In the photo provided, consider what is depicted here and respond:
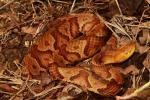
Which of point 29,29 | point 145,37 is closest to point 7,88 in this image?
point 29,29

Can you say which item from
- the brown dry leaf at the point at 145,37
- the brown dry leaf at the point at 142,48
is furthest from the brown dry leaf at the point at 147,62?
the brown dry leaf at the point at 145,37

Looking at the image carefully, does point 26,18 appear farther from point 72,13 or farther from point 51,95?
point 51,95

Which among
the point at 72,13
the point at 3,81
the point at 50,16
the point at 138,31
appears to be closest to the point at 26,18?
the point at 50,16

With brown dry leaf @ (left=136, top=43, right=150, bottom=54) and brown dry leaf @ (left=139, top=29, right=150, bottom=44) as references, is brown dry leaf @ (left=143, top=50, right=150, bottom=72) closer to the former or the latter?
brown dry leaf @ (left=136, top=43, right=150, bottom=54)

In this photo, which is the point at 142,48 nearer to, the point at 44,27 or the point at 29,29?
the point at 44,27

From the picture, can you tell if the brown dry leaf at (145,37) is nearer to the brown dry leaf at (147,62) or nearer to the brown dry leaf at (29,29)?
the brown dry leaf at (147,62)

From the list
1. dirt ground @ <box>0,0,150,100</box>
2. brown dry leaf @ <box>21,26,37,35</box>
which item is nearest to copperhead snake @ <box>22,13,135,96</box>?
dirt ground @ <box>0,0,150,100</box>
